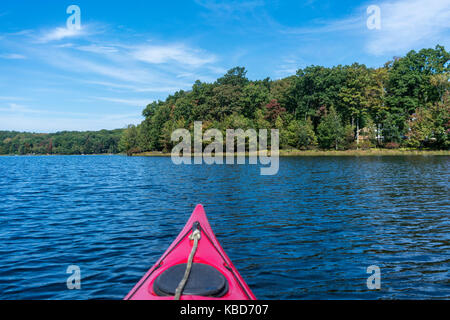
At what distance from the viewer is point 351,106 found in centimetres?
7919

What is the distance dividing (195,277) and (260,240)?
576 centimetres

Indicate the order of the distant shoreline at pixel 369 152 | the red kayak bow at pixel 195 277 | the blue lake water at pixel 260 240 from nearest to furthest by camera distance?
the red kayak bow at pixel 195 277 < the blue lake water at pixel 260 240 < the distant shoreline at pixel 369 152

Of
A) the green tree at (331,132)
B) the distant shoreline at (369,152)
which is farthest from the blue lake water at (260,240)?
the green tree at (331,132)

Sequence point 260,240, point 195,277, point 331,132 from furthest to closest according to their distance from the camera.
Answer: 1. point 331,132
2. point 260,240
3. point 195,277

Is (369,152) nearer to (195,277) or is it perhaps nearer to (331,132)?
(331,132)

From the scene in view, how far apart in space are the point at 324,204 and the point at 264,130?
213ft

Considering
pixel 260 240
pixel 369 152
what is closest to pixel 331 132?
pixel 369 152

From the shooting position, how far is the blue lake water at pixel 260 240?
7363 millimetres

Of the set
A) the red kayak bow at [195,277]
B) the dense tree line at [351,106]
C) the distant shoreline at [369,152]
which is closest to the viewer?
the red kayak bow at [195,277]

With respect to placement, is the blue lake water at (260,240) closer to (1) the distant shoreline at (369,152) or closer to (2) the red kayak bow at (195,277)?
(2) the red kayak bow at (195,277)

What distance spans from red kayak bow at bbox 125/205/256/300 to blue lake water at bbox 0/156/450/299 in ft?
5.13

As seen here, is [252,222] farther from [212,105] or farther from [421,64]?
[212,105]

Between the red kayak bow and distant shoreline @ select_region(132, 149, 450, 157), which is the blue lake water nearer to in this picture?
the red kayak bow

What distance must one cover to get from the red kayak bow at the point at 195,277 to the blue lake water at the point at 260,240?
1564 mm
